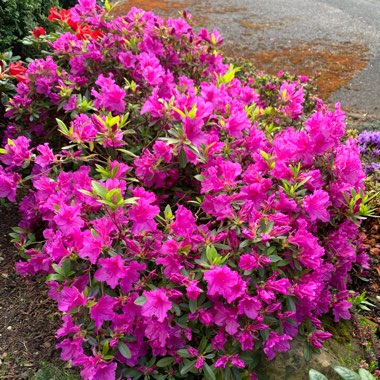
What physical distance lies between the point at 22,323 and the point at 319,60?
3.79 metres

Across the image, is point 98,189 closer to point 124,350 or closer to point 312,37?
point 124,350

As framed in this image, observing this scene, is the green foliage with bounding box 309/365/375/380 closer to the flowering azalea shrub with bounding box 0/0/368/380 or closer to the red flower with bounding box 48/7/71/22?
the flowering azalea shrub with bounding box 0/0/368/380

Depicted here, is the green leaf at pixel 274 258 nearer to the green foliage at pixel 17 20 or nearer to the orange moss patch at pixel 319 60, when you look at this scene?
the green foliage at pixel 17 20

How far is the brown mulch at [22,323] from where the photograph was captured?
7.41ft

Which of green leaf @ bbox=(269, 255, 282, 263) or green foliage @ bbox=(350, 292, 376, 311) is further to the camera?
green foliage @ bbox=(350, 292, 376, 311)

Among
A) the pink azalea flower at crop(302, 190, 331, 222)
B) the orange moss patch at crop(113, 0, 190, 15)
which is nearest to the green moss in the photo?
the pink azalea flower at crop(302, 190, 331, 222)

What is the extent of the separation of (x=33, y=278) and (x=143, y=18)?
1.64 m

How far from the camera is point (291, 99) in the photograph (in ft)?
9.04

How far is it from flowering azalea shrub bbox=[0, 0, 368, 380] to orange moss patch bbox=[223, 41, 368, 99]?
7.68 ft

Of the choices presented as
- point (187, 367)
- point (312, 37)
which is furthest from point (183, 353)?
point (312, 37)

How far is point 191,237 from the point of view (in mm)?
1881

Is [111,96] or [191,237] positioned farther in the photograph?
[111,96]

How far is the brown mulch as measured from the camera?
7.41ft

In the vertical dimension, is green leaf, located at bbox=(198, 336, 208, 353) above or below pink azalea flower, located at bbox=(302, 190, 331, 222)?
below
